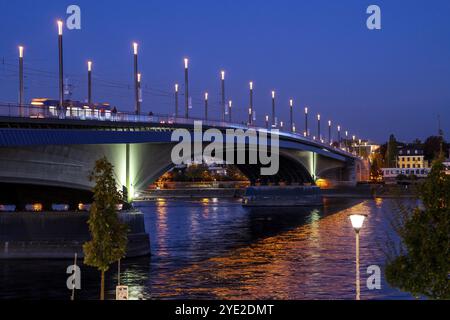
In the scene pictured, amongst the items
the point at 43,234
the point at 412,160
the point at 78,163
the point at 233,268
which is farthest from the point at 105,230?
the point at 412,160

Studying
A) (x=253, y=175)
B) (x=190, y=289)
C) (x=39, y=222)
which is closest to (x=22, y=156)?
(x=39, y=222)

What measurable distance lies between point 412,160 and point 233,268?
168m

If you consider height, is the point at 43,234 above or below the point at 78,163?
below

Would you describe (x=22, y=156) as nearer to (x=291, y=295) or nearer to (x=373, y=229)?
(x=291, y=295)

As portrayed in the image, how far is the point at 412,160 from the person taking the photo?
19612 cm

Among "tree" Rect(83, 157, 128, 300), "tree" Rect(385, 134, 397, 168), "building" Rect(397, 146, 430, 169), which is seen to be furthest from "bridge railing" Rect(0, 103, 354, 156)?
"building" Rect(397, 146, 430, 169)

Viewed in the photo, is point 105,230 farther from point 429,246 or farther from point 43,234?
point 43,234

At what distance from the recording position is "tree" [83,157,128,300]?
21.6 m

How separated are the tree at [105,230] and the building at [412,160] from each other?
178m

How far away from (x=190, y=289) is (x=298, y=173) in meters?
65.3

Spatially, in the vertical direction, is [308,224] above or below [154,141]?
below

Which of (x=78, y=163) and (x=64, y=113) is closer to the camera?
(x=64, y=113)

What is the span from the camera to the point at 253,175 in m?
91.9

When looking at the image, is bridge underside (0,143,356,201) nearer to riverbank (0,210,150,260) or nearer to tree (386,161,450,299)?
riverbank (0,210,150,260)
